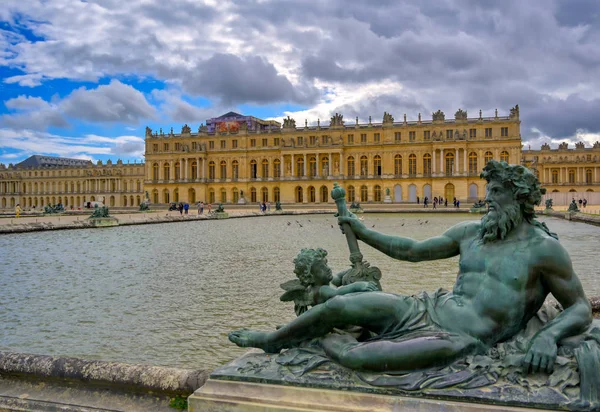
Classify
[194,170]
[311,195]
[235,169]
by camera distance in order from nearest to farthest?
1. [311,195]
2. [235,169]
3. [194,170]

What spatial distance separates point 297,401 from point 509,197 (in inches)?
59.0

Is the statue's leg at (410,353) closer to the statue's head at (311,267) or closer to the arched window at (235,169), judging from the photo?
the statue's head at (311,267)

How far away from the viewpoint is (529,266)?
2.61 meters

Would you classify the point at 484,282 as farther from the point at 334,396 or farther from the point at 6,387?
the point at 6,387

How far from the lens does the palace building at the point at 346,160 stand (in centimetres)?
6309

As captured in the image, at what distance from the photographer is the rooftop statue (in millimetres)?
2539

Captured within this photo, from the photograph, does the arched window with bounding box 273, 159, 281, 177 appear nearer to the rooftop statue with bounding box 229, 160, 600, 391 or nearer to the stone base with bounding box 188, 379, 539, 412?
the rooftop statue with bounding box 229, 160, 600, 391

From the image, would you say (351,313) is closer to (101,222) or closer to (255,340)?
(255,340)

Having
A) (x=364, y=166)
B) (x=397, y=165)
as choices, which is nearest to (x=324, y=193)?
(x=364, y=166)

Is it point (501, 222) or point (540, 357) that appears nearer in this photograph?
point (540, 357)

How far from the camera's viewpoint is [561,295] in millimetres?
2637

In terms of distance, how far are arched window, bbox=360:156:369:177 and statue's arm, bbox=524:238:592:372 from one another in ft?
214

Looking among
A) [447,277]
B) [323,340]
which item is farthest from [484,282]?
[447,277]

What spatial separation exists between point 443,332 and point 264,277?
7.02 metres
